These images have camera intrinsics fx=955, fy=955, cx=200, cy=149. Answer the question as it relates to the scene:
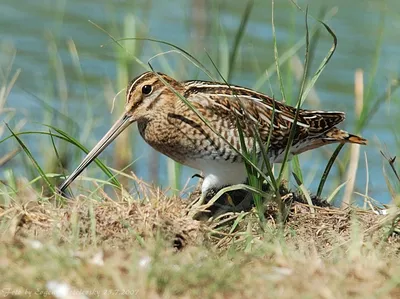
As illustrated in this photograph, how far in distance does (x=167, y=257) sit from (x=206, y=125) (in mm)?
1674

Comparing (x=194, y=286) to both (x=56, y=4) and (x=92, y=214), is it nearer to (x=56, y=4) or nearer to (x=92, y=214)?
(x=92, y=214)

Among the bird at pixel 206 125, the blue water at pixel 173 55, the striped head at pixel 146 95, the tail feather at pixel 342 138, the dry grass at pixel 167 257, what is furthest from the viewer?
the blue water at pixel 173 55

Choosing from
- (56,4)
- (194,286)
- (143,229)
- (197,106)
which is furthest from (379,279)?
(56,4)

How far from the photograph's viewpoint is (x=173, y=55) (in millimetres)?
9602

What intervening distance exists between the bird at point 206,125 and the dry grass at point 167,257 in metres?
0.47

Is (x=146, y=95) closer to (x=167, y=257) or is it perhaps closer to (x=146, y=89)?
(x=146, y=89)

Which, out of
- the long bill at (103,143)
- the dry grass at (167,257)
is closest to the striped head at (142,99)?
the long bill at (103,143)

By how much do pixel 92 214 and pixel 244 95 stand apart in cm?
142

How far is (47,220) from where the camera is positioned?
Result: 4.07m

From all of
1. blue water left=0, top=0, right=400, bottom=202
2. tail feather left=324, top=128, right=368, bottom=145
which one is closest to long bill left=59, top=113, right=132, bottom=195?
tail feather left=324, top=128, right=368, bottom=145

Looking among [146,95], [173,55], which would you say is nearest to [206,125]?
[146,95]

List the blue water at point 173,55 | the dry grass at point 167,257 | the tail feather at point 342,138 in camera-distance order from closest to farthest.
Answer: the dry grass at point 167,257
the tail feather at point 342,138
the blue water at point 173,55

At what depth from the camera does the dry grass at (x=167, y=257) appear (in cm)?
289

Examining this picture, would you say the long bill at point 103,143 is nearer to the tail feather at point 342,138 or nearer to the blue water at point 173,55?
the tail feather at point 342,138
